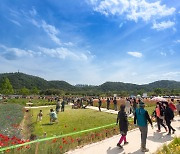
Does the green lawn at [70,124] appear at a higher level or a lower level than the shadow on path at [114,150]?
higher

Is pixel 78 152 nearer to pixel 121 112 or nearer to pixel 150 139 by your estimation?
pixel 121 112

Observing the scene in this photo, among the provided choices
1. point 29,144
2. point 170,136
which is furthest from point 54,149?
point 170,136

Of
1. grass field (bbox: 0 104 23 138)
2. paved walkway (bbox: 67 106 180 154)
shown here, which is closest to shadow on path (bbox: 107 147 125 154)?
paved walkway (bbox: 67 106 180 154)

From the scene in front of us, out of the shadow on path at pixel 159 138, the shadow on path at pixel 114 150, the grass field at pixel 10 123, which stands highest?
the grass field at pixel 10 123

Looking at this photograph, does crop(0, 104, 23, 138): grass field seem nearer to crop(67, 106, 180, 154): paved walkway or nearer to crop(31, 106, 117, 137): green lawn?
crop(31, 106, 117, 137): green lawn

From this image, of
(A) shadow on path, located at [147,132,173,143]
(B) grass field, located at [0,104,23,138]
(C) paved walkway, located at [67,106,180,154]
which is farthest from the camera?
(B) grass field, located at [0,104,23,138]

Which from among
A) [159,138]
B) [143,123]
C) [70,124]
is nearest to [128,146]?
[143,123]

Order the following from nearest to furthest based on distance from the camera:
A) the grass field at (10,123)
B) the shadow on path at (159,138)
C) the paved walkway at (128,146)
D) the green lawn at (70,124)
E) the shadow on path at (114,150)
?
the shadow on path at (114,150) → the paved walkway at (128,146) → the shadow on path at (159,138) → the grass field at (10,123) → the green lawn at (70,124)

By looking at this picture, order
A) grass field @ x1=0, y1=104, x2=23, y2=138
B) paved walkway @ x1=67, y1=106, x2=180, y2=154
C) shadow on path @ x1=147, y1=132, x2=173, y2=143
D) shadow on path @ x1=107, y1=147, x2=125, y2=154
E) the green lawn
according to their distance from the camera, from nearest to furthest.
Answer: shadow on path @ x1=107, y1=147, x2=125, y2=154 → paved walkway @ x1=67, y1=106, x2=180, y2=154 → shadow on path @ x1=147, y1=132, x2=173, y2=143 → grass field @ x1=0, y1=104, x2=23, y2=138 → the green lawn

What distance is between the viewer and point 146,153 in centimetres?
827

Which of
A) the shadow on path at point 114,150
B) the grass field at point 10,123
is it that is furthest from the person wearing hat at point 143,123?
the grass field at point 10,123

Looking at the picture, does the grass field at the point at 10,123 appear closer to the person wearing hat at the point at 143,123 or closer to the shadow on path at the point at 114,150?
the shadow on path at the point at 114,150

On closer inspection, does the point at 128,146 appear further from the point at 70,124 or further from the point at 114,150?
the point at 70,124

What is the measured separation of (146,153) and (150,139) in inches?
89.2
